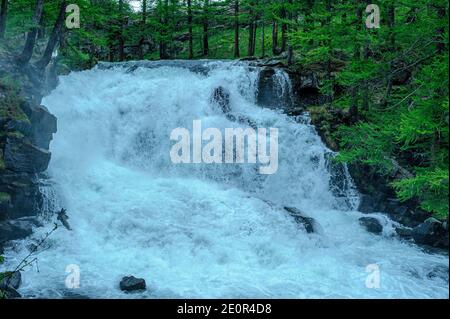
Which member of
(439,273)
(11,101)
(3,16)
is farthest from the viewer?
(3,16)

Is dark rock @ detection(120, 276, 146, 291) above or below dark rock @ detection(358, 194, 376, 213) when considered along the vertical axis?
below

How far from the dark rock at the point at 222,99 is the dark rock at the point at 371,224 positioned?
8484 mm

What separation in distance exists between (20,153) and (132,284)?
6154 millimetres

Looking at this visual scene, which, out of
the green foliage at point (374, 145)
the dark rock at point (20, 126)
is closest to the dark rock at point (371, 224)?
the green foliage at point (374, 145)

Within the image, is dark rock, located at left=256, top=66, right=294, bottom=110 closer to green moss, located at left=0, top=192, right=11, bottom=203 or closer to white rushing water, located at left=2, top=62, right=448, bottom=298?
white rushing water, located at left=2, top=62, right=448, bottom=298

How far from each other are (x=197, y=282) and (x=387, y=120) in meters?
6.66

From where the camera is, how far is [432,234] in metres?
12.0

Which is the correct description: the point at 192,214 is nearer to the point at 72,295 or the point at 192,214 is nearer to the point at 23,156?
the point at 72,295

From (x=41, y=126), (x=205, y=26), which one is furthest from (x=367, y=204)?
(x=205, y=26)

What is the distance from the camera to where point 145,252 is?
10.9m

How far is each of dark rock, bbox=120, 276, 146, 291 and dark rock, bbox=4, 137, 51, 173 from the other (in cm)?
566

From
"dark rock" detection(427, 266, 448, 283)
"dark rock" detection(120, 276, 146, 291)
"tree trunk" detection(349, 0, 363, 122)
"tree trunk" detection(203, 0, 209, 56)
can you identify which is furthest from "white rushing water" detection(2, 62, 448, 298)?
"tree trunk" detection(203, 0, 209, 56)

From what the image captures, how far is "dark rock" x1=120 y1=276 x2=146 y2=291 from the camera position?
28.6 feet
